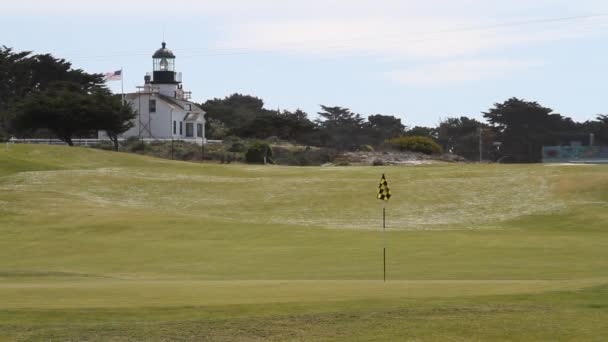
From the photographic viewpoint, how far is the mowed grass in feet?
57.7

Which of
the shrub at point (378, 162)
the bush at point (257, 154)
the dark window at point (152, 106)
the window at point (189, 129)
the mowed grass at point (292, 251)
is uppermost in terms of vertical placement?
the dark window at point (152, 106)

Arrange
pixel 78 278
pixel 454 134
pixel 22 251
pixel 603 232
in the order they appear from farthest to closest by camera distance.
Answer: pixel 454 134, pixel 603 232, pixel 22 251, pixel 78 278

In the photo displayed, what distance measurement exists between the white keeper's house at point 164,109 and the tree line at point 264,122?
3010mm

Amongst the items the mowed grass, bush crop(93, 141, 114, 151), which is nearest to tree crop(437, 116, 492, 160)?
bush crop(93, 141, 114, 151)

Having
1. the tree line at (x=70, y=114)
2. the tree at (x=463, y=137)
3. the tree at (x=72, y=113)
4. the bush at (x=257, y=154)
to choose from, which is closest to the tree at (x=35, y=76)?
the tree line at (x=70, y=114)

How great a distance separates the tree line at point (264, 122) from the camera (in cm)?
11094

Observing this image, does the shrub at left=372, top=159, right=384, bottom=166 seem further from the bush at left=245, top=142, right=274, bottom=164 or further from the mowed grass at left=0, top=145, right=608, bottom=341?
the mowed grass at left=0, top=145, right=608, bottom=341

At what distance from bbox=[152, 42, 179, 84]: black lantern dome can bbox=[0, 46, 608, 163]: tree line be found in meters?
7.00

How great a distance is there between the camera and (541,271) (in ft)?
107

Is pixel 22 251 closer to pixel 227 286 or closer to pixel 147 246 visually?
pixel 147 246

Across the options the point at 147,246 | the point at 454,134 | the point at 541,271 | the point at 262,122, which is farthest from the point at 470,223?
the point at 454,134

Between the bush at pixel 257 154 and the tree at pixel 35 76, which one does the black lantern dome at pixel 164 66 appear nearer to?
the tree at pixel 35 76

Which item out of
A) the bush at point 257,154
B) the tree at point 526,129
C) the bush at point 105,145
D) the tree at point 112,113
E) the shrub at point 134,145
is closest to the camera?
the bush at point 257,154

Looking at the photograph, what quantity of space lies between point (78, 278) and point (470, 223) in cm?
2998
